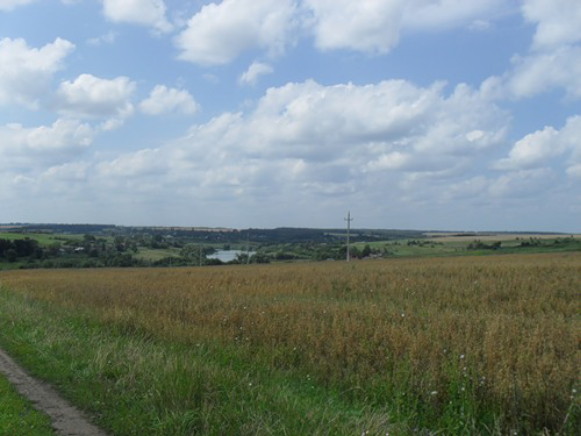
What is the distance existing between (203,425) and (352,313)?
6984 millimetres

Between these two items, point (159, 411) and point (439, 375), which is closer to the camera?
point (159, 411)

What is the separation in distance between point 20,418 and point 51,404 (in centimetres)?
70

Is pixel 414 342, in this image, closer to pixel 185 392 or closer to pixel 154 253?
pixel 185 392

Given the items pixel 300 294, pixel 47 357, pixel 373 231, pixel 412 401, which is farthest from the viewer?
pixel 373 231

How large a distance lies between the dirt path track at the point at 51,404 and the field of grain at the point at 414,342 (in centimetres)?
104

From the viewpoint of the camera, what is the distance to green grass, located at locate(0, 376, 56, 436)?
235 inches

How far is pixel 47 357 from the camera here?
977cm

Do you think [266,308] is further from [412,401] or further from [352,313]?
[412,401]

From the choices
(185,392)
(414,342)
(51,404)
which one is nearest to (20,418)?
(51,404)

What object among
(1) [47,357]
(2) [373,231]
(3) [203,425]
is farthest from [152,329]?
(2) [373,231]

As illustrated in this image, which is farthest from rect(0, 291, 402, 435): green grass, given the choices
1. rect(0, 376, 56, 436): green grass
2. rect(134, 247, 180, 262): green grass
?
rect(134, 247, 180, 262): green grass

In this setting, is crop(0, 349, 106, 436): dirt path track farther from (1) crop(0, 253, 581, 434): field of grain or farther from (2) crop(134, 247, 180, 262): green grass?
(2) crop(134, 247, 180, 262): green grass

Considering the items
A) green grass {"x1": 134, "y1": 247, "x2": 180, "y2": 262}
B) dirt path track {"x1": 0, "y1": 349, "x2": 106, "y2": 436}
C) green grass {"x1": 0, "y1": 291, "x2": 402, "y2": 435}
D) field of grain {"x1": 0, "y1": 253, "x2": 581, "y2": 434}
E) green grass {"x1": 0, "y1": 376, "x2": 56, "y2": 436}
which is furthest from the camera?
green grass {"x1": 134, "y1": 247, "x2": 180, "y2": 262}

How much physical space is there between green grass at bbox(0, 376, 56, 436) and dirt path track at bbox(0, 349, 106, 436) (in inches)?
4.3
